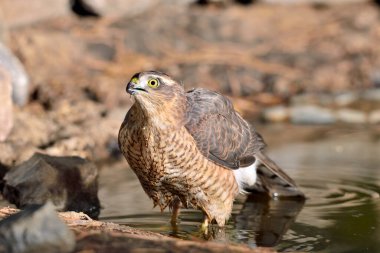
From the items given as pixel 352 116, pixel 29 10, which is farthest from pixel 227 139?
pixel 29 10

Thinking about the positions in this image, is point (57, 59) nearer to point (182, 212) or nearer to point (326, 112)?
point (326, 112)

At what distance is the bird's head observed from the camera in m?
6.17

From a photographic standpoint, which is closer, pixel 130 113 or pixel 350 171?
pixel 130 113

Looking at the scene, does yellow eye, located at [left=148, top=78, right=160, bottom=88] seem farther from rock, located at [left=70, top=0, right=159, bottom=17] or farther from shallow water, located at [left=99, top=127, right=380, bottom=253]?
rock, located at [left=70, top=0, right=159, bottom=17]

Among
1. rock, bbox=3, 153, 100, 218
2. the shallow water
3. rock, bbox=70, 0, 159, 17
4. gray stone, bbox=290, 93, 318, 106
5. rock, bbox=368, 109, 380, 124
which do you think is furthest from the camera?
rock, bbox=70, 0, 159, 17

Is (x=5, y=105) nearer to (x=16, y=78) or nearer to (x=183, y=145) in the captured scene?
(x=16, y=78)

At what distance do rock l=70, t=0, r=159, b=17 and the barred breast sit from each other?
6671 mm

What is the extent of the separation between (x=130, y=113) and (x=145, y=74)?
1.16 feet

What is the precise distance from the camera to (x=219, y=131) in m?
6.96

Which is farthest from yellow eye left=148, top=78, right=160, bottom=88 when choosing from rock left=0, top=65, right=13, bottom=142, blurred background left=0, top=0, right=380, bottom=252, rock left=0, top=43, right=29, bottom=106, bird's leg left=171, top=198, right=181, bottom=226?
rock left=0, top=43, right=29, bottom=106

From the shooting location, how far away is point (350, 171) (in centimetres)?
875

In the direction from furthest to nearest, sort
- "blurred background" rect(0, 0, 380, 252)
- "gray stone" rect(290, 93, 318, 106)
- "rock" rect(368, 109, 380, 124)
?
"gray stone" rect(290, 93, 318, 106) → "rock" rect(368, 109, 380, 124) → "blurred background" rect(0, 0, 380, 252)

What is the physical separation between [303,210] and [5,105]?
325 centimetres

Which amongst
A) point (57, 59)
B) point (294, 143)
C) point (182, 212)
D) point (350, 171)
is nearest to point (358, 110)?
point (294, 143)
